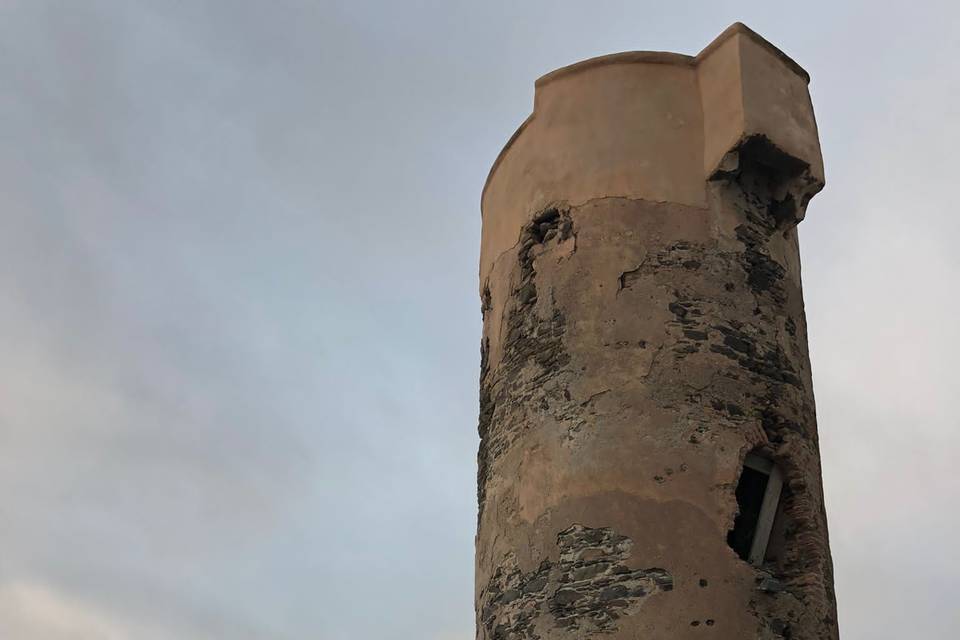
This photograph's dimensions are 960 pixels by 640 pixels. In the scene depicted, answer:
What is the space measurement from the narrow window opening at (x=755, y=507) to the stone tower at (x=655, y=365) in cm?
1

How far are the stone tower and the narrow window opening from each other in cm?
1

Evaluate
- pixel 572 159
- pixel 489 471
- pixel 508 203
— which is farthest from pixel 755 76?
pixel 489 471

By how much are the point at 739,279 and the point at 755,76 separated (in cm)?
149

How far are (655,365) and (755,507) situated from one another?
3.68ft

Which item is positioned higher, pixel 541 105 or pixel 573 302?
pixel 541 105

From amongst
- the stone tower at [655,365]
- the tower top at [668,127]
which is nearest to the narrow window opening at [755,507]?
the stone tower at [655,365]

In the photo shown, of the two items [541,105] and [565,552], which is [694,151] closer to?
[541,105]

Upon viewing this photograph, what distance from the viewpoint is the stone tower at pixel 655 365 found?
6.62m

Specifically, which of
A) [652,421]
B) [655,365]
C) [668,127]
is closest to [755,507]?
[652,421]

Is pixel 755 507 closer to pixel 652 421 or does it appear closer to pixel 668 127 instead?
pixel 652 421

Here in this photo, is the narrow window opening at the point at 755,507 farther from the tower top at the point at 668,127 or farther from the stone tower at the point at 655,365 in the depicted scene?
the tower top at the point at 668,127

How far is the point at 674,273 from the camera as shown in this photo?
24.1 feet

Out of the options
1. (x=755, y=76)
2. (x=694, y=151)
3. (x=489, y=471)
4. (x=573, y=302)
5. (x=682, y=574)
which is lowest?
(x=682, y=574)

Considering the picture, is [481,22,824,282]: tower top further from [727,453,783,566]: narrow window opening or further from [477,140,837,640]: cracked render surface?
[727,453,783,566]: narrow window opening
